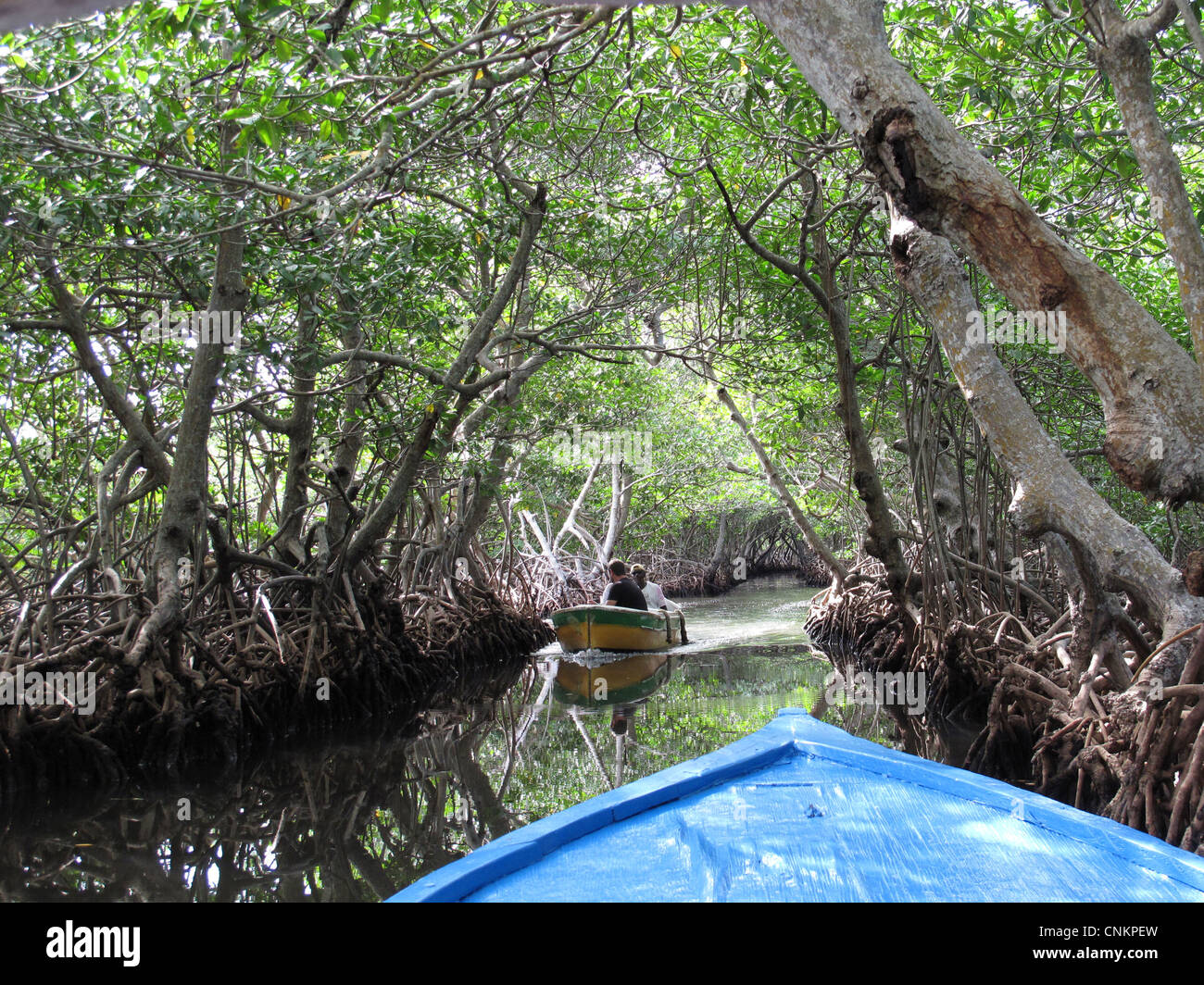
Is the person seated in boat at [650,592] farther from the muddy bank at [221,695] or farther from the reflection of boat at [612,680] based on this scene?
the muddy bank at [221,695]

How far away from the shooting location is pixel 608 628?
1098 centimetres

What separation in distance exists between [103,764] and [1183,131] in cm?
705

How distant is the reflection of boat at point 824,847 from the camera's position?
7.30 feet

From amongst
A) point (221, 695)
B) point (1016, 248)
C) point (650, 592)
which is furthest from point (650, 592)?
point (1016, 248)

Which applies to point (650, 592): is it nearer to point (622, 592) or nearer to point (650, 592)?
point (650, 592)

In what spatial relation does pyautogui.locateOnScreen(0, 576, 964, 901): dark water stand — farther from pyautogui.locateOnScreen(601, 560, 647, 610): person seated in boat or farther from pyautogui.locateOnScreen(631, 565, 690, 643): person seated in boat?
pyautogui.locateOnScreen(631, 565, 690, 643): person seated in boat

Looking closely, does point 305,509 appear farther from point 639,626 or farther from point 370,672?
point 639,626

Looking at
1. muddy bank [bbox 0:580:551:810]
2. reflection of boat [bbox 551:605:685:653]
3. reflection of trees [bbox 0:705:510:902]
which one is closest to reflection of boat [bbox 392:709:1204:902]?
reflection of trees [bbox 0:705:510:902]

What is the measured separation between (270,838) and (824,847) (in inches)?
129

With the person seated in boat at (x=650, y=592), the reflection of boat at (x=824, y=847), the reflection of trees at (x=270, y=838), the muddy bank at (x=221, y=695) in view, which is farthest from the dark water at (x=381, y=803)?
the person seated in boat at (x=650, y=592)

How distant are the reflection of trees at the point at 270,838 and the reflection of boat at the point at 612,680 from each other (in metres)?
3.09

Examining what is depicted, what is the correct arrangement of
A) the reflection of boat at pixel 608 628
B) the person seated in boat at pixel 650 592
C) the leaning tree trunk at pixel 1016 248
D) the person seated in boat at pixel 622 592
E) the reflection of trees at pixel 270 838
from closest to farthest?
the leaning tree trunk at pixel 1016 248, the reflection of trees at pixel 270 838, the reflection of boat at pixel 608 628, the person seated in boat at pixel 622 592, the person seated in boat at pixel 650 592
